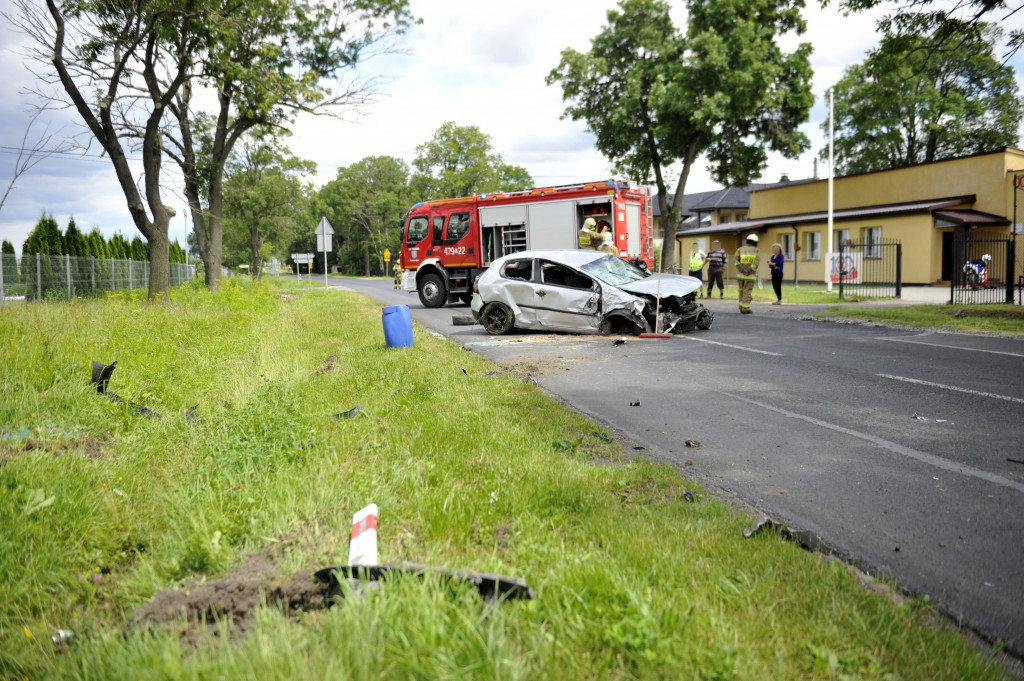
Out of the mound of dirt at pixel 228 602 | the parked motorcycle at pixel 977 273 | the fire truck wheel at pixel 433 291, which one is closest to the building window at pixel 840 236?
the parked motorcycle at pixel 977 273

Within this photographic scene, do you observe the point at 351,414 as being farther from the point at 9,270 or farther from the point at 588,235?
the point at 9,270

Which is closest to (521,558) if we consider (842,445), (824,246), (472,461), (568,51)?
(472,461)

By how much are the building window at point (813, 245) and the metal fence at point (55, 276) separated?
106 feet

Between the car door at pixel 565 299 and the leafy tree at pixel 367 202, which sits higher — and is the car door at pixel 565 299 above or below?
below

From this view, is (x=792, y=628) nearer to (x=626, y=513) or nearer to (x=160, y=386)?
(x=626, y=513)

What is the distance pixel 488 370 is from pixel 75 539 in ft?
19.4

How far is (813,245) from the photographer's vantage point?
37.2 metres

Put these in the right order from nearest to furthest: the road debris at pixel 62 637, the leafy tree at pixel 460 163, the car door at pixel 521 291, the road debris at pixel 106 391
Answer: the road debris at pixel 62 637 → the road debris at pixel 106 391 → the car door at pixel 521 291 → the leafy tree at pixel 460 163

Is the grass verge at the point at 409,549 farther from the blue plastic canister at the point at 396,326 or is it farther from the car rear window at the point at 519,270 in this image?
the car rear window at the point at 519,270

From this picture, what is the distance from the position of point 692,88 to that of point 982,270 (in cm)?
1301

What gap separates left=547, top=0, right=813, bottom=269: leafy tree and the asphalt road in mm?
19971

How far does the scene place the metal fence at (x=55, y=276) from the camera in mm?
20375

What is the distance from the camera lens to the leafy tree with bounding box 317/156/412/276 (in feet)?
299

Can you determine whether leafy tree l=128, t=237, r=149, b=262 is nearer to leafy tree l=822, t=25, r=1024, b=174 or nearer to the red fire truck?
the red fire truck
